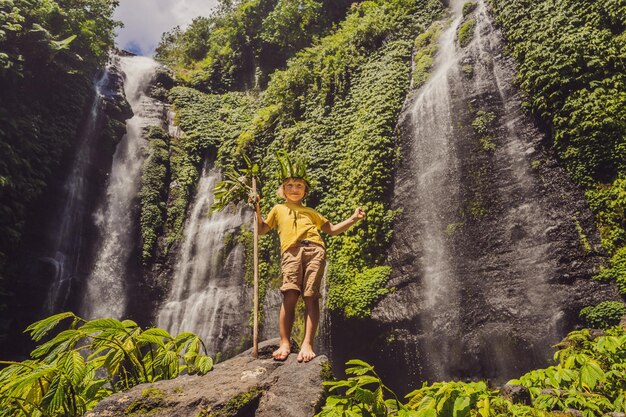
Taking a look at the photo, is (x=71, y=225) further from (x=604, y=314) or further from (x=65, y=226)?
(x=604, y=314)

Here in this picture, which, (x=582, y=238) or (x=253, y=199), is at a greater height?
(x=582, y=238)

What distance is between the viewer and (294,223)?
3.87 metres

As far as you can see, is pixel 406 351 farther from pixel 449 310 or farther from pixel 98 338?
pixel 98 338

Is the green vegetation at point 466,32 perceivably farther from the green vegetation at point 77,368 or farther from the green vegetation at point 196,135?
the green vegetation at point 77,368

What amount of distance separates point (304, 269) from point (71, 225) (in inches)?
430

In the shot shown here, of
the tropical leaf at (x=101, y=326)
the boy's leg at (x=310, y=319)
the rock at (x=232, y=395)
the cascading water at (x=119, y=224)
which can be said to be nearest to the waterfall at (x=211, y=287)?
the cascading water at (x=119, y=224)

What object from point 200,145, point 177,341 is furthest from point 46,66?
point 177,341

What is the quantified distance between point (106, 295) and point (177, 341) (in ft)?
31.2

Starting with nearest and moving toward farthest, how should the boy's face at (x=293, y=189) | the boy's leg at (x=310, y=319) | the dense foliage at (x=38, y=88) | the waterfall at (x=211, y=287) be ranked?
the boy's leg at (x=310, y=319)
the boy's face at (x=293, y=189)
the waterfall at (x=211, y=287)
the dense foliage at (x=38, y=88)

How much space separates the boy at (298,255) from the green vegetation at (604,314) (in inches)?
186

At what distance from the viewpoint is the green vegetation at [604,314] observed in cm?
615

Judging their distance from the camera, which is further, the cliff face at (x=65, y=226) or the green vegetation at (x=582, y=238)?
the cliff face at (x=65, y=226)

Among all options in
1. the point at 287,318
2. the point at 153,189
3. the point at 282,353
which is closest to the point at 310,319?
the point at 287,318

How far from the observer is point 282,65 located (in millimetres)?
17219
